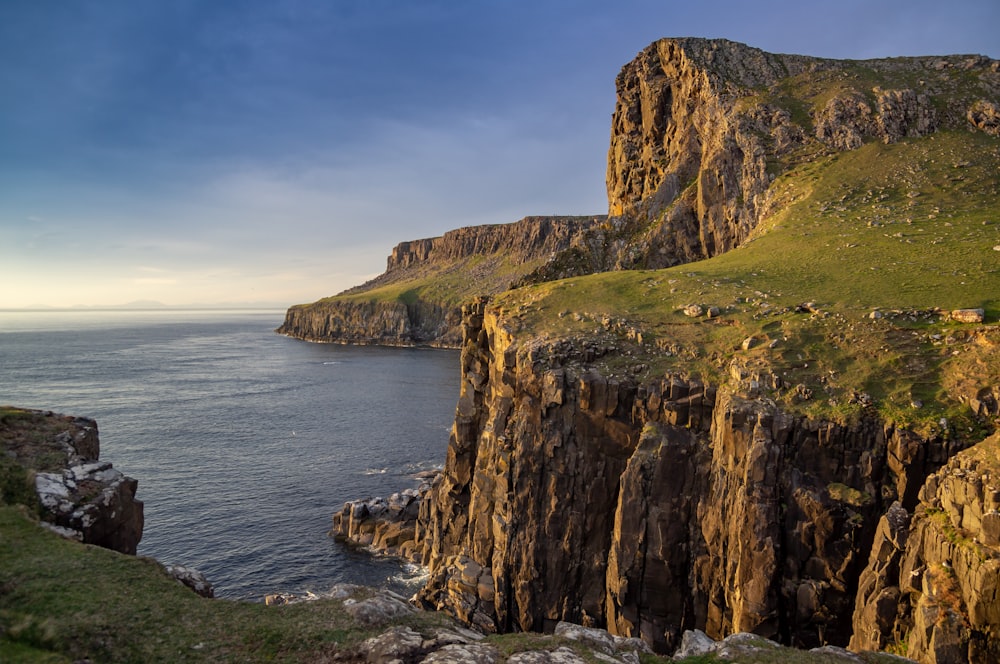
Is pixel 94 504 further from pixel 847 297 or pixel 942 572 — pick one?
pixel 847 297

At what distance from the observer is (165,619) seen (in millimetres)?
16531

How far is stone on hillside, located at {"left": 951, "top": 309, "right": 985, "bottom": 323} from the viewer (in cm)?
2891

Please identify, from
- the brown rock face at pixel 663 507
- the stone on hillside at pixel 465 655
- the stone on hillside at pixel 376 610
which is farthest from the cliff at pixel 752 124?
the stone on hillside at pixel 465 655

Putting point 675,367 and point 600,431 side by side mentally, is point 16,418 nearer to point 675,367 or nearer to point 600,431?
point 600,431

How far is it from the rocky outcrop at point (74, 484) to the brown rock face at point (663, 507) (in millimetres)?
20510

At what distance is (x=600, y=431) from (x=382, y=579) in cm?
2378

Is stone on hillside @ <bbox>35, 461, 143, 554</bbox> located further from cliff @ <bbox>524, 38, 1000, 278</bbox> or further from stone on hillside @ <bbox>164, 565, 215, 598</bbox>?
cliff @ <bbox>524, 38, 1000, 278</bbox>

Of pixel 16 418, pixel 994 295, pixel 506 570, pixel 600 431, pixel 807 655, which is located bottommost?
pixel 506 570

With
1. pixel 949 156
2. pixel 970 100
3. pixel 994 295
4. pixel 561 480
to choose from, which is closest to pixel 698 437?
pixel 561 480

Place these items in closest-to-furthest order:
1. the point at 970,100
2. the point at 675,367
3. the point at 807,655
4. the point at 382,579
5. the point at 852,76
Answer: the point at 807,655 < the point at 675,367 < the point at 382,579 < the point at 970,100 < the point at 852,76

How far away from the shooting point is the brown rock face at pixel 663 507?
24969mm

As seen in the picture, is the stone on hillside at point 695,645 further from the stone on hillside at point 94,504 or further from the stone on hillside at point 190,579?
the stone on hillside at point 94,504

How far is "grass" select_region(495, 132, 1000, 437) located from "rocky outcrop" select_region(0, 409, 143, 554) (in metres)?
25.4

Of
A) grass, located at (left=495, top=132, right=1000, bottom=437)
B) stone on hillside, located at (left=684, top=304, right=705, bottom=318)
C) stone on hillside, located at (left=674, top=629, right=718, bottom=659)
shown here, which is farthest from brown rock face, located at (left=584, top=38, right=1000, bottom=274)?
stone on hillside, located at (left=674, top=629, right=718, bottom=659)
